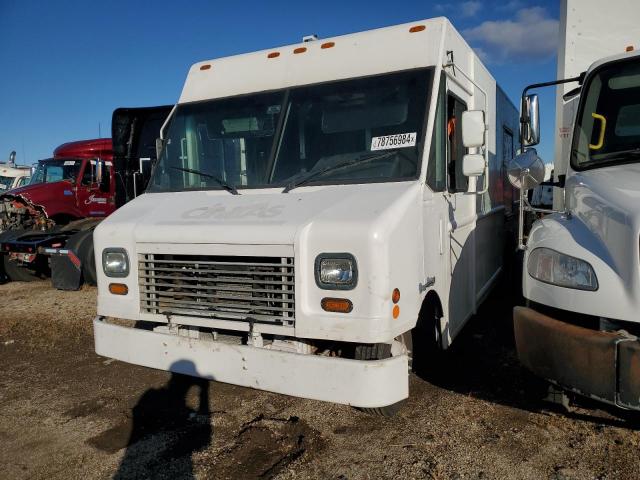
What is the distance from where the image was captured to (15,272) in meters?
10.8

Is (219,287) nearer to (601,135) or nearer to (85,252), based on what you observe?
(601,135)

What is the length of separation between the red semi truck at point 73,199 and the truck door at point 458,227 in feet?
12.9

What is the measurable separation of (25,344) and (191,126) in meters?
3.67

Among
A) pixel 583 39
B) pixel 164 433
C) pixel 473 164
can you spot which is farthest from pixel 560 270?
pixel 583 39

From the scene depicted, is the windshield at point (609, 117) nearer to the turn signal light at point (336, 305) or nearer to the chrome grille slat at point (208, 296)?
the turn signal light at point (336, 305)

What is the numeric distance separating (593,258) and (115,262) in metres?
3.24

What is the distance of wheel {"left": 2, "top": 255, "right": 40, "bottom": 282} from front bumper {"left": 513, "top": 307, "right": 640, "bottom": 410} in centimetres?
1052

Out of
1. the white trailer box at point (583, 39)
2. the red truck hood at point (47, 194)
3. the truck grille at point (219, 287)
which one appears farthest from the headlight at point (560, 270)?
the red truck hood at point (47, 194)

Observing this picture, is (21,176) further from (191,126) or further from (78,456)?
(78,456)

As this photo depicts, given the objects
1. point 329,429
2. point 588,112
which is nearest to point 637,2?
point 588,112

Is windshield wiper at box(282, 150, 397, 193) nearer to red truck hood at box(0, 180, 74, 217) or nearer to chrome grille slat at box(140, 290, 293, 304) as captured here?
A: chrome grille slat at box(140, 290, 293, 304)

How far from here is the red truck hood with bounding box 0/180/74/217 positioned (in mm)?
11523

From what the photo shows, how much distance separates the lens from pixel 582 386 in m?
2.88

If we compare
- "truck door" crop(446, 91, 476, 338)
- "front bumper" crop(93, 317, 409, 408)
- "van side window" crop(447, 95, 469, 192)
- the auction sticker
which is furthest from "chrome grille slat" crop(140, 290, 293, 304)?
"van side window" crop(447, 95, 469, 192)
